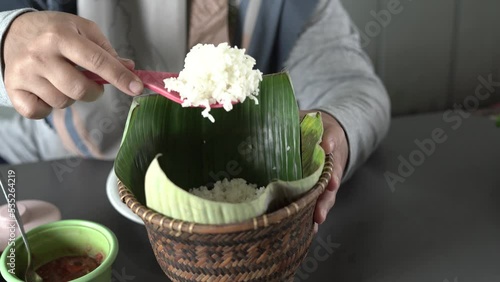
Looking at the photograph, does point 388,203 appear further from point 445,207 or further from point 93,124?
point 93,124

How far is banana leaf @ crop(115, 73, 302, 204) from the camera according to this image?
684 mm

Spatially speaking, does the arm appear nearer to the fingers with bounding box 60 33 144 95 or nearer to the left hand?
the left hand

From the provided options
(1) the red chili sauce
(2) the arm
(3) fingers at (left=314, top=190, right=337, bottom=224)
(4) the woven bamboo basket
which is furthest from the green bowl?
(2) the arm

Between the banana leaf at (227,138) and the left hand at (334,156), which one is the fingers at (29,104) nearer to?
the banana leaf at (227,138)

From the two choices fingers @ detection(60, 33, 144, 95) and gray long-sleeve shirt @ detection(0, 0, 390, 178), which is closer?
fingers @ detection(60, 33, 144, 95)

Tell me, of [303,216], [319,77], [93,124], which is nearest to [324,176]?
[303,216]

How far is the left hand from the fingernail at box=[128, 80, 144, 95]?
0.23m

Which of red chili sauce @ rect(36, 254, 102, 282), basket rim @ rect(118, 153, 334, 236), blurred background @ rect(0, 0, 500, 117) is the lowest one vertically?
blurred background @ rect(0, 0, 500, 117)

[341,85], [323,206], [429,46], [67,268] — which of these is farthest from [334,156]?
[429,46]

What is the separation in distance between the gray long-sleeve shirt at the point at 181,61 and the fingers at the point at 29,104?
33 centimetres

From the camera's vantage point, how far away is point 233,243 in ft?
1.69

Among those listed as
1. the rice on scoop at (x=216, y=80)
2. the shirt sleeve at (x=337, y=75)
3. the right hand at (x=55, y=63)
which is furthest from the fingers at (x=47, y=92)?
the shirt sleeve at (x=337, y=75)

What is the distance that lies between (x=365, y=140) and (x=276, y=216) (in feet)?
1.33

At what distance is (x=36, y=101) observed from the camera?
68 cm
